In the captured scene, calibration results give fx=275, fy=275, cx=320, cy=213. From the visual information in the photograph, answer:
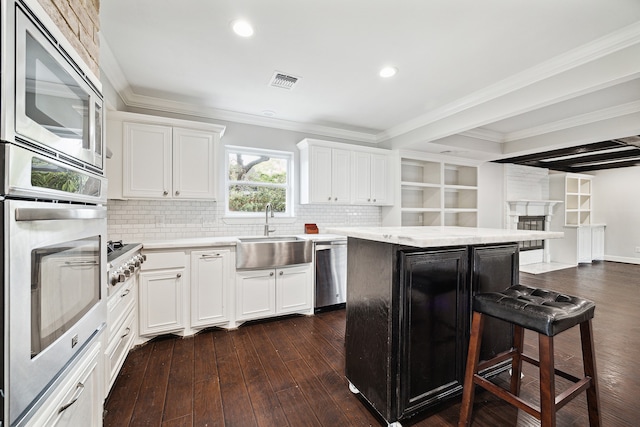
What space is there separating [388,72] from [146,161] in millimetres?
2656

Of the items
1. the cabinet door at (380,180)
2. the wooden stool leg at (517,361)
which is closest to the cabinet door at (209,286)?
the cabinet door at (380,180)

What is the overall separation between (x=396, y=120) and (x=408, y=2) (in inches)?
90.5

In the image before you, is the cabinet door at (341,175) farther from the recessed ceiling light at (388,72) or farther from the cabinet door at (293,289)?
the recessed ceiling light at (388,72)

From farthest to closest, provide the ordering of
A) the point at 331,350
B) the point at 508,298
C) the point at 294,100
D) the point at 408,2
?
the point at 294,100 < the point at 331,350 < the point at 408,2 < the point at 508,298

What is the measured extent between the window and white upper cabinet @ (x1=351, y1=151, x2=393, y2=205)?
0.99 meters

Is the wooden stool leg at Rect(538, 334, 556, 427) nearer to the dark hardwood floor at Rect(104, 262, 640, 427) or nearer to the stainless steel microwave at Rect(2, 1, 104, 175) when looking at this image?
the dark hardwood floor at Rect(104, 262, 640, 427)

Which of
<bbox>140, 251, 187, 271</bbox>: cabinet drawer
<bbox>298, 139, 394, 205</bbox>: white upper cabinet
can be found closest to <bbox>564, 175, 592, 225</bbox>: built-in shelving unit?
<bbox>298, 139, 394, 205</bbox>: white upper cabinet

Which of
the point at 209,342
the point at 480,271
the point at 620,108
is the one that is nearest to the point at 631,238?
the point at 620,108

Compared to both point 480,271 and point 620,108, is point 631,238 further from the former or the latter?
point 480,271

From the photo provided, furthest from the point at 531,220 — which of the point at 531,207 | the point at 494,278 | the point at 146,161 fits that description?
the point at 146,161

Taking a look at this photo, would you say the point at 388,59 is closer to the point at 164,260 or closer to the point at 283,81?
the point at 283,81

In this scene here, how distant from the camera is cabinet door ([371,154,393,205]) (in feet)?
14.3

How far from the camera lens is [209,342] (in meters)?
2.75

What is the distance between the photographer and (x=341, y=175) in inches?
160
